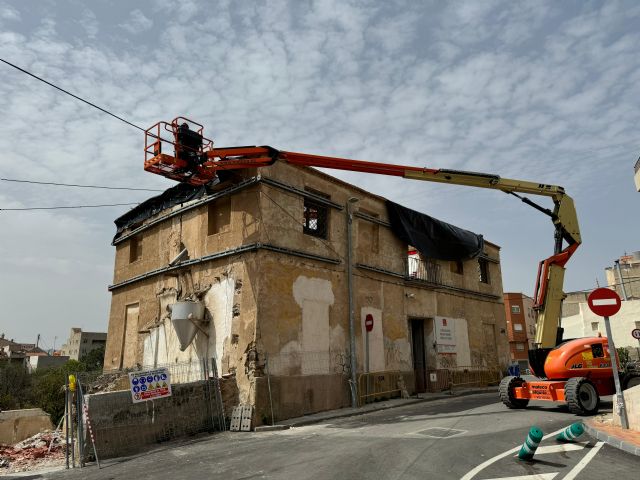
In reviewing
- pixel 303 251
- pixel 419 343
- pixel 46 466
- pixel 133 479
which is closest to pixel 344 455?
pixel 133 479

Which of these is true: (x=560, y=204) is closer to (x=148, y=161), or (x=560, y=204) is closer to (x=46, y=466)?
(x=148, y=161)

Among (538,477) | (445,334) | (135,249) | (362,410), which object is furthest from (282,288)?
(445,334)

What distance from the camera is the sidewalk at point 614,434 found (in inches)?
299

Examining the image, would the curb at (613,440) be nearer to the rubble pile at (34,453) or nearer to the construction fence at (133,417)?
the construction fence at (133,417)

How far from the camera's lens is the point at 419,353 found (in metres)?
20.2

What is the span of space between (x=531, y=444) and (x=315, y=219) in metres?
11.2

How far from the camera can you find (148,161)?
13672 millimetres

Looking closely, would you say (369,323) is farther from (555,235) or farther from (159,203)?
(159,203)

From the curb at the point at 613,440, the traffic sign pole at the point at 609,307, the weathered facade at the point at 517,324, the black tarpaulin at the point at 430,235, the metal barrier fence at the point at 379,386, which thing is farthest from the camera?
the weathered facade at the point at 517,324

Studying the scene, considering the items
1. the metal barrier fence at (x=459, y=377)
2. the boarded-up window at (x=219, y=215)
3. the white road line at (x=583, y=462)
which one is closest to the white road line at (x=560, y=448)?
the white road line at (x=583, y=462)

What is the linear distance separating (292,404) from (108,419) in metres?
5.08

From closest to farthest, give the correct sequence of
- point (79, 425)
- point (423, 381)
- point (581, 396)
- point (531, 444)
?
1. point (531, 444)
2. point (79, 425)
3. point (581, 396)
4. point (423, 381)

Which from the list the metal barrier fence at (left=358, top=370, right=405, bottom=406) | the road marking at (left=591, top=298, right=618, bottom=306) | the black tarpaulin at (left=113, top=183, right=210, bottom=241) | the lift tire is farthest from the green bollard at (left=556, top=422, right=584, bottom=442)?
the black tarpaulin at (left=113, top=183, right=210, bottom=241)

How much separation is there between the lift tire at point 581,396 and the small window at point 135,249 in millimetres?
16731
